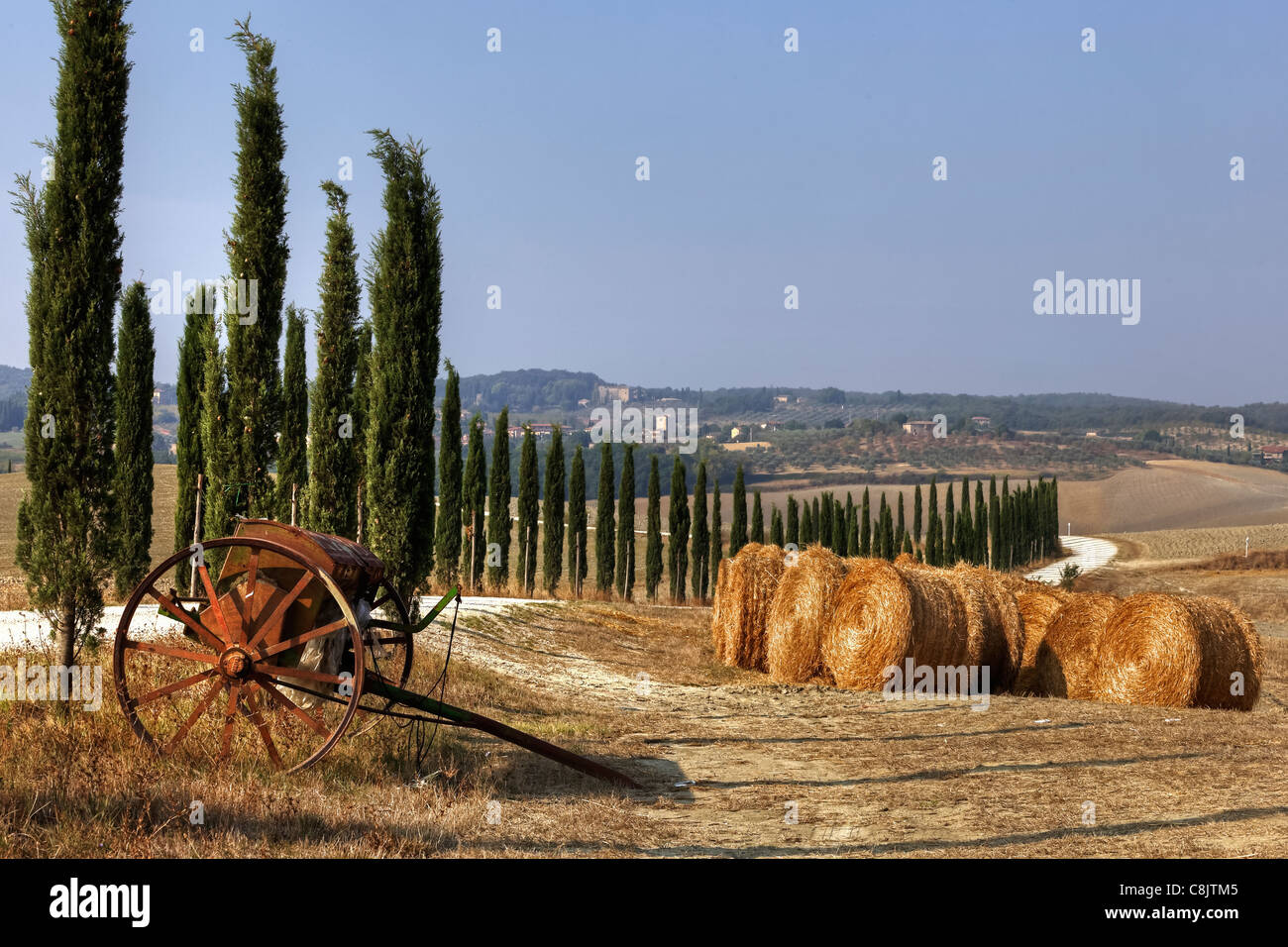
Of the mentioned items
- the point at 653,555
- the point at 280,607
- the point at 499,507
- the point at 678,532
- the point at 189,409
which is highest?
the point at 189,409

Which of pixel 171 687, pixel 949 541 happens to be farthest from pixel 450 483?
pixel 949 541

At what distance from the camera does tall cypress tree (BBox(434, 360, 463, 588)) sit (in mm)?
34031

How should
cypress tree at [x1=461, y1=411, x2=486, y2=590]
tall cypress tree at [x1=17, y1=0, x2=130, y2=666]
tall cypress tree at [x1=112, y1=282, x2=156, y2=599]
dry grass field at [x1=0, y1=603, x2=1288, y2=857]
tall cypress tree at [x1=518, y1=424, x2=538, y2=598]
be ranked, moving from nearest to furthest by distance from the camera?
dry grass field at [x1=0, y1=603, x2=1288, y2=857]
tall cypress tree at [x1=17, y1=0, x2=130, y2=666]
tall cypress tree at [x1=112, y1=282, x2=156, y2=599]
cypress tree at [x1=461, y1=411, x2=486, y2=590]
tall cypress tree at [x1=518, y1=424, x2=538, y2=598]

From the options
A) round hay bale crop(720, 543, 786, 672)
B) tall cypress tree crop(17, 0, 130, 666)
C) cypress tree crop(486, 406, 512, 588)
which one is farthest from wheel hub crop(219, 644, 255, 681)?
cypress tree crop(486, 406, 512, 588)

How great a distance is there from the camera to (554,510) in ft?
138

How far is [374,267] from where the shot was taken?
15227 millimetres

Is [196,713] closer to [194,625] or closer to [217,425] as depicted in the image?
[194,625]

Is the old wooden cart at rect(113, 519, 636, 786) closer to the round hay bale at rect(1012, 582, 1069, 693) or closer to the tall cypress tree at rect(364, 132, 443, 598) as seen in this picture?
the tall cypress tree at rect(364, 132, 443, 598)

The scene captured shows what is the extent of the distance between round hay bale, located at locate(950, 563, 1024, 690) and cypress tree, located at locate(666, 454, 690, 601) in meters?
28.5

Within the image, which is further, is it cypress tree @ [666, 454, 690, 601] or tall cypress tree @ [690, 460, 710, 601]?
tall cypress tree @ [690, 460, 710, 601]

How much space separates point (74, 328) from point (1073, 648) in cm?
1421

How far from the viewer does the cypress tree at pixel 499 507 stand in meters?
38.8
